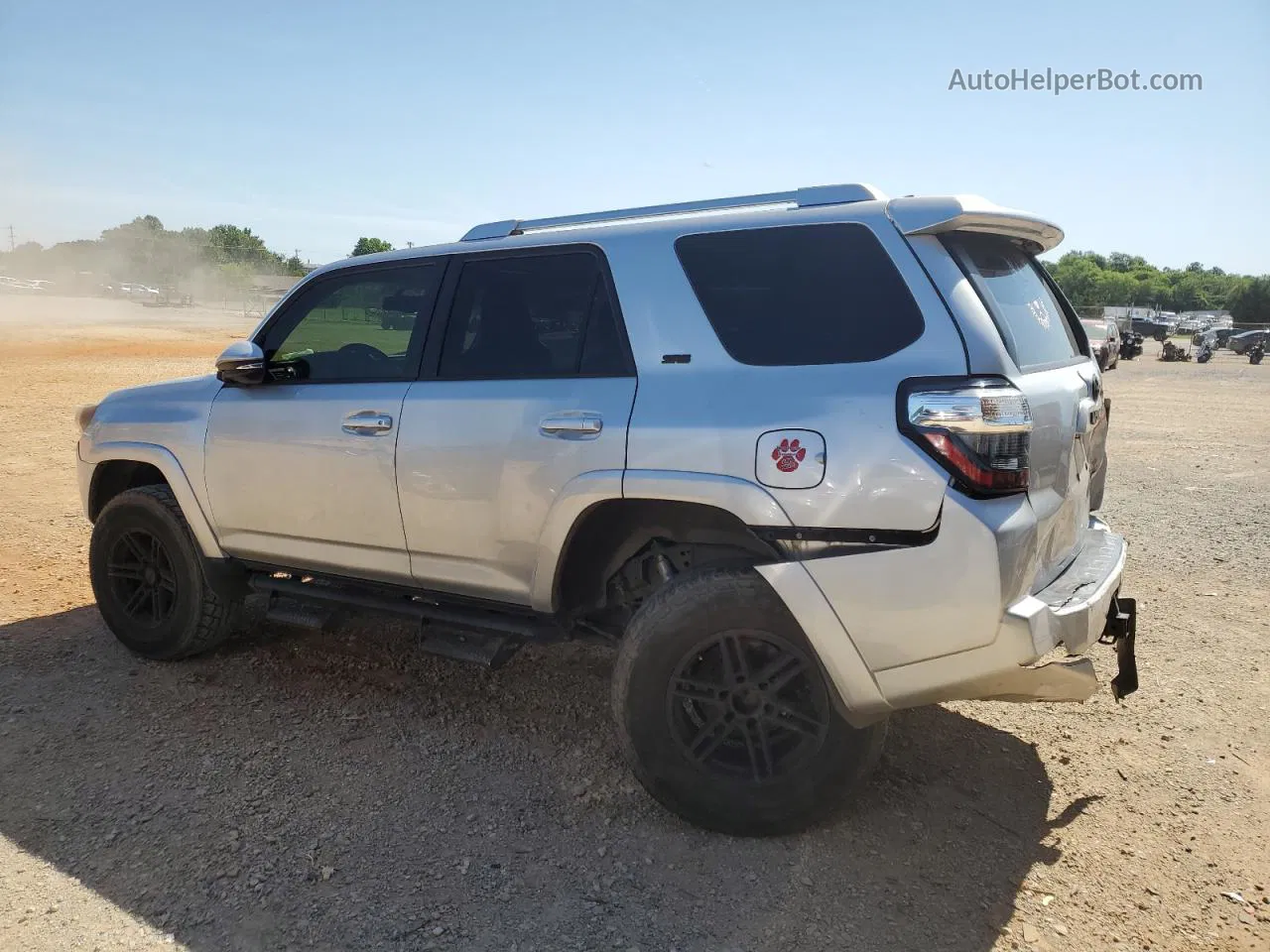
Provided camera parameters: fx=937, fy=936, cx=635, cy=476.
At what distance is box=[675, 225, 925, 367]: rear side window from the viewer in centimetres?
292

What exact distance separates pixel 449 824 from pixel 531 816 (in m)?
0.28

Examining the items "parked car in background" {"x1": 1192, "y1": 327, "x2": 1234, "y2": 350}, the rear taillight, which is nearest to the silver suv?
the rear taillight

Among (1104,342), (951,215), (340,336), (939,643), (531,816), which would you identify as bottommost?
(531,816)

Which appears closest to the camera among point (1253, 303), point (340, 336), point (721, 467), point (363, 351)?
point (721, 467)

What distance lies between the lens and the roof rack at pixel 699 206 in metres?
3.20

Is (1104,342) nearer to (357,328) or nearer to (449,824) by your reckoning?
(357,328)

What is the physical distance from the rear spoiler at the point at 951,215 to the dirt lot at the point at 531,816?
201 centimetres

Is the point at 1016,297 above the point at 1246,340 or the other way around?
above


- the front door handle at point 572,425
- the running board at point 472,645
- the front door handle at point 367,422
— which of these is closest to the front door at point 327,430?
the front door handle at point 367,422

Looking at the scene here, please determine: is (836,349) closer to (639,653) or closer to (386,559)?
(639,653)

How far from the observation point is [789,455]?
2883mm

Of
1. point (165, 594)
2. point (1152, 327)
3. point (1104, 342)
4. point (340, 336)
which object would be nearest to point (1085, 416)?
point (340, 336)

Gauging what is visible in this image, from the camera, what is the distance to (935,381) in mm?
2744

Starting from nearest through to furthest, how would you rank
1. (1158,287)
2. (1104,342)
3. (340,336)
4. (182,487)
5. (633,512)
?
1. (633,512)
2. (340,336)
3. (182,487)
4. (1104,342)
5. (1158,287)
